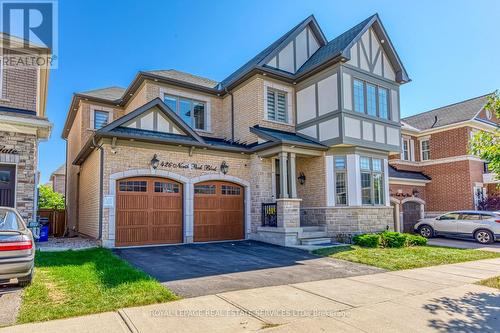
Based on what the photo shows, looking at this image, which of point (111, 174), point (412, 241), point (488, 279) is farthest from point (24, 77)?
point (412, 241)

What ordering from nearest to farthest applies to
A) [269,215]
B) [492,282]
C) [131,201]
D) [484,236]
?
[492,282]
[131,201]
[269,215]
[484,236]

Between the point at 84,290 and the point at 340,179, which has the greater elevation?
the point at 340,179

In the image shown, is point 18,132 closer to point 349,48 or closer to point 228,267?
point 228,267

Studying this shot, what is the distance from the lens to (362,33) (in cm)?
1516

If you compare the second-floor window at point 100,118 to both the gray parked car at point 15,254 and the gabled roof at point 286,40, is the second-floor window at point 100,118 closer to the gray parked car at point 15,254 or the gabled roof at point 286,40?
the gabled roof at point 286,40

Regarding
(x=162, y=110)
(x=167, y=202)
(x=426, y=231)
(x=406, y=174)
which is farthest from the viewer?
(x=406, y=174)

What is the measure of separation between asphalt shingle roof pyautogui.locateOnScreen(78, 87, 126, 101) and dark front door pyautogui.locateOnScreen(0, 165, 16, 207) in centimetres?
776

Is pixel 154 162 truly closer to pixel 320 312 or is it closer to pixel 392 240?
pixel 320 312

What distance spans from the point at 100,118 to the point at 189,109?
5306 mm

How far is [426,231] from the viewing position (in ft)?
60.7

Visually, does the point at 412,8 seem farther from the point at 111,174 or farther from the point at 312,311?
the point at 111,174

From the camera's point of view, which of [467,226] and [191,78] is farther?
[191,78]

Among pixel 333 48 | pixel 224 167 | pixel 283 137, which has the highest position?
pixel 333 48

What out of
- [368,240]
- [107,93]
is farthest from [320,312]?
[107,93]
